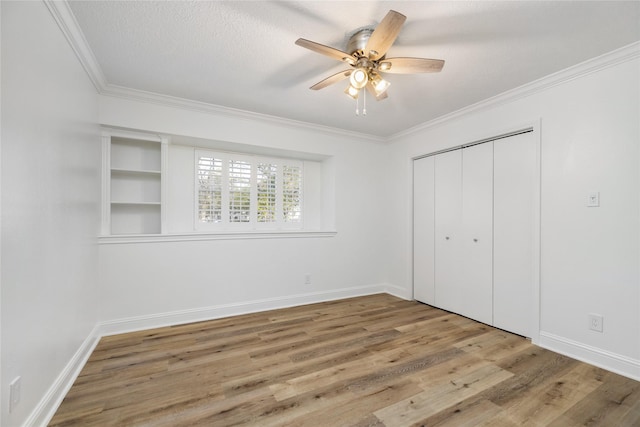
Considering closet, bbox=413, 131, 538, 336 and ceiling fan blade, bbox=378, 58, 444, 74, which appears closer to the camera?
ceiling fan blade, bbox=378, 58, 444, 74

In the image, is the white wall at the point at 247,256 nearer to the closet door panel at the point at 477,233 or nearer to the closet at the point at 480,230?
the closet at the point at 480,230

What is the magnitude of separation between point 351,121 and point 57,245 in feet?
10.1

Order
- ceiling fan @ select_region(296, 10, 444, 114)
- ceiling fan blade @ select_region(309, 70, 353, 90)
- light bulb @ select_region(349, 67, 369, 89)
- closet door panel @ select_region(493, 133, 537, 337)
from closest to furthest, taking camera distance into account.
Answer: ceiling fan @ select_region(296, 10, 444, 114) → light bulb @ select_region(349, 67, 369, 89) → ceiling fan blade @ select_region(309, 70, 353, 90) → closet door panel @ select_region(493, 133, 537, 337)

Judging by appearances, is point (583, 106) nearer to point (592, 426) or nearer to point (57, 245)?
point (592, 426)

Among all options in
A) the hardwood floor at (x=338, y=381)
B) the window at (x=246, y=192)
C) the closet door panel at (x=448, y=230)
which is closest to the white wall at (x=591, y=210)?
the hardwood floor at (x=338, y=381)

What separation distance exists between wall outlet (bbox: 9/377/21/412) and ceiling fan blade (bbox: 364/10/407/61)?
8.14 feet

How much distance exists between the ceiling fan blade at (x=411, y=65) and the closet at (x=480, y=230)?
1462mm

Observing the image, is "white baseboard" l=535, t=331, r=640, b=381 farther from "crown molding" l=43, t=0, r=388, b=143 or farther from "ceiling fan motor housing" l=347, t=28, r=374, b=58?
"crown molding" l=43, t=0, r=388, b=143

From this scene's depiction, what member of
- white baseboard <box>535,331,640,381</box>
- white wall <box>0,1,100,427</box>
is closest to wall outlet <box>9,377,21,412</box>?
white wall <box>0,1,100,427</box>

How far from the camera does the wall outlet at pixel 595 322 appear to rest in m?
2.11

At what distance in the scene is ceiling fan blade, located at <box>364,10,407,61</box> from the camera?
1.42 m

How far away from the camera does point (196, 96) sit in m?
2.79

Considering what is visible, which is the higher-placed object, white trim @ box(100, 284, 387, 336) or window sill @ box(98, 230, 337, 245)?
window sill @ box(98, 230, 337, 245)

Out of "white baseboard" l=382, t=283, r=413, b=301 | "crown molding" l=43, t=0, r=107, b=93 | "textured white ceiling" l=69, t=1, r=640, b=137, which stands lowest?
"white baseboard" l=382, t=283, r=413, b=301
